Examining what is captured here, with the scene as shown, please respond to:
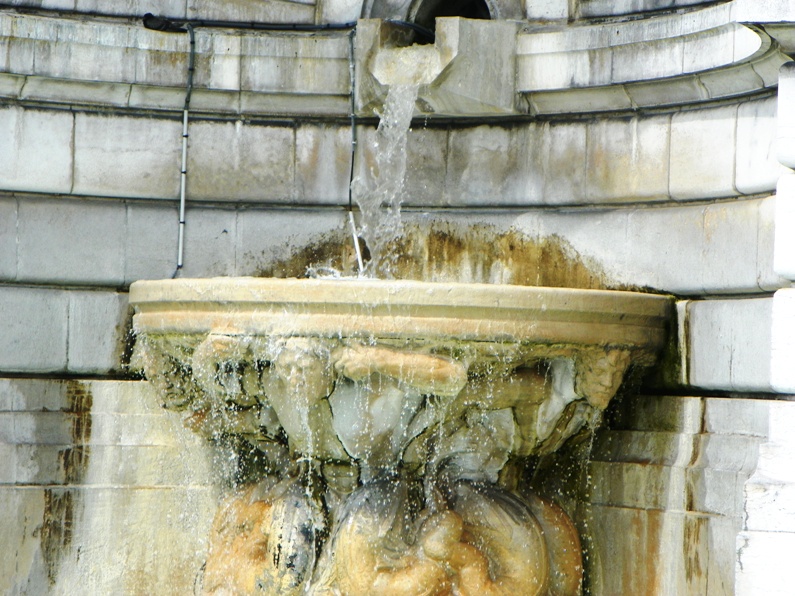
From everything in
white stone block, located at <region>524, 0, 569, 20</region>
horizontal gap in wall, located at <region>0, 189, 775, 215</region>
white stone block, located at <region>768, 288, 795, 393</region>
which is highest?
white stone block, located at <region>524, 0, 569, 20</region>

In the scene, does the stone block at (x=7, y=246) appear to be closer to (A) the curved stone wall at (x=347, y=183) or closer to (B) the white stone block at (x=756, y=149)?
(A) the curved stone wall at (x=347, y=183)

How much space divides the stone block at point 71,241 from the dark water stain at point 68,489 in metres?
0.62

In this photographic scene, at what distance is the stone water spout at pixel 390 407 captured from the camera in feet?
22.5

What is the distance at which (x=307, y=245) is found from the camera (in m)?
8.86

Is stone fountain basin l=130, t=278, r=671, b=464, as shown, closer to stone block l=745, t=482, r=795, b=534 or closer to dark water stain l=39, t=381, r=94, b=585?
dark water stain l=39, t=381, r=94, b=585

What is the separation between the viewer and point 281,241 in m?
8.85

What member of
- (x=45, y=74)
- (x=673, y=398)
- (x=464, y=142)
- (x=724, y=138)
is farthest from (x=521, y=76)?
(x=45, y=74)

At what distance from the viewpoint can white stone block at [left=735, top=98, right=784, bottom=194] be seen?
24.1ft

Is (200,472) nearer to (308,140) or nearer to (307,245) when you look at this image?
(307,245)

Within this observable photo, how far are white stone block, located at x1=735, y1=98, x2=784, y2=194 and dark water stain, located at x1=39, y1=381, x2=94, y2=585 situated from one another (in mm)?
3691

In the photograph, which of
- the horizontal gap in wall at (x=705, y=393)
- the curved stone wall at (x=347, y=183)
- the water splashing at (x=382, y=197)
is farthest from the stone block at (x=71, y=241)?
the horizontal gap in wall at (x=705, y=393)

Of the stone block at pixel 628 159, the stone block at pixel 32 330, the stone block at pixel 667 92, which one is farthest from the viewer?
the stone block at pixel 32 330

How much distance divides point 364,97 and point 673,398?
7.93 ft

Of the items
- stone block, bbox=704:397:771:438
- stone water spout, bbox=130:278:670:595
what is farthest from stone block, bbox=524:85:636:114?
stone block, bbox=704:397:771:438
